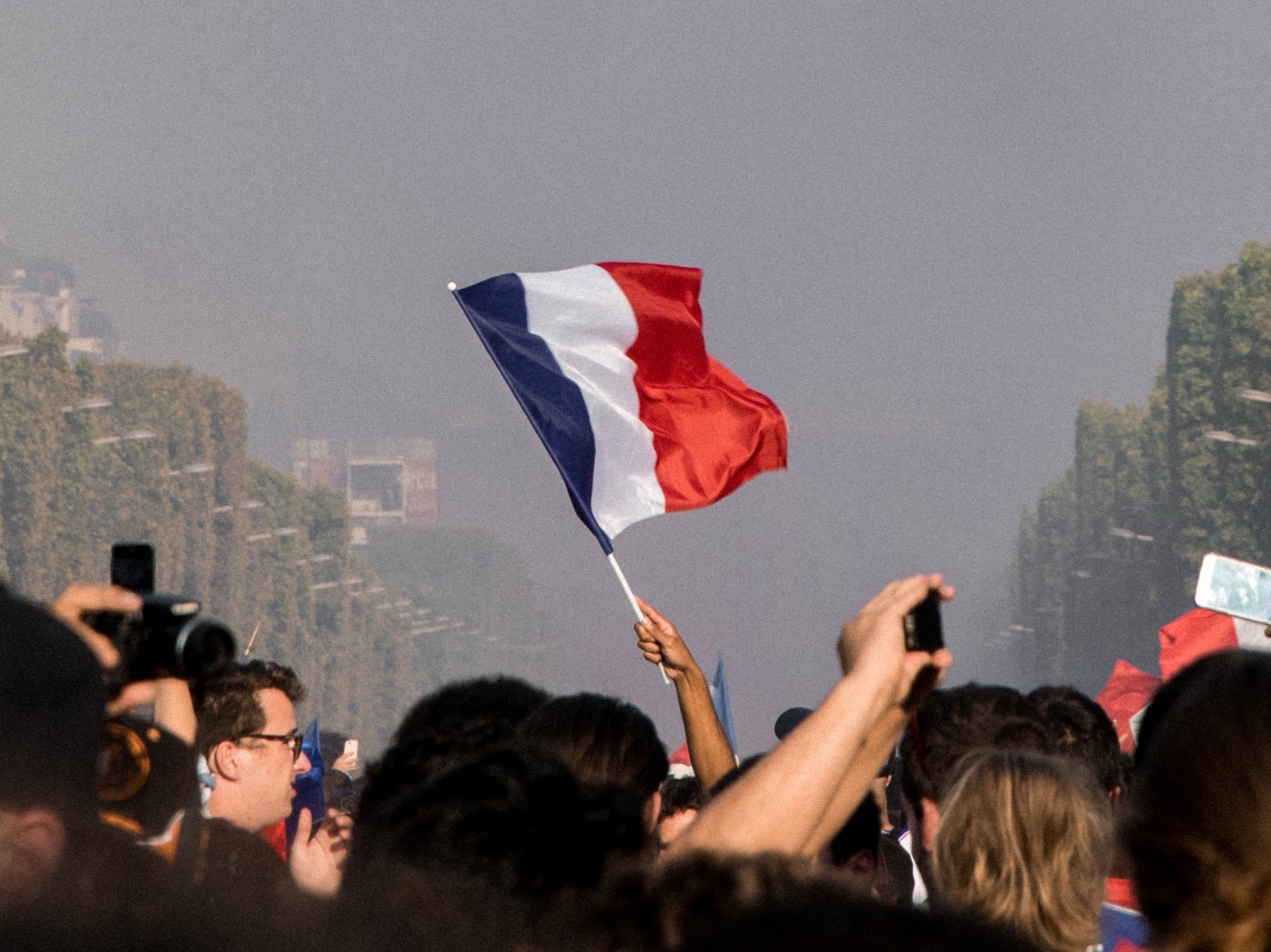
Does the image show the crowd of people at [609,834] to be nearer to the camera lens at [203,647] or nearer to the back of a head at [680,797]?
the camera lens at [203,647]

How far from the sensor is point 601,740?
3.55 metres

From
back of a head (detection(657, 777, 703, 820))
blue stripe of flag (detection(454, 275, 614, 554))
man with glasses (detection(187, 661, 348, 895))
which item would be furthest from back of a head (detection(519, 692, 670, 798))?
blue stripe of flag (detection(454, 275, 614, 554))

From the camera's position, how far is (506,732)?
3.17 m

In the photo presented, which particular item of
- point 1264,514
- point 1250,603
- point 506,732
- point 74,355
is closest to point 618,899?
point 506,732

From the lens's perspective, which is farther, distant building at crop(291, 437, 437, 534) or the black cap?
distant building at crop(291, 437, 437, 534)

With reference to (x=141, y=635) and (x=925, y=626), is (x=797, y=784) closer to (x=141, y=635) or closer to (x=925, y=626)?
(x=925, y=626)

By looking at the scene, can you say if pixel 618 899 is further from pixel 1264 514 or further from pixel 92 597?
pixel 1264 514

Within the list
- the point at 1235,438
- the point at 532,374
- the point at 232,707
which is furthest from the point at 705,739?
the point at 1235,438

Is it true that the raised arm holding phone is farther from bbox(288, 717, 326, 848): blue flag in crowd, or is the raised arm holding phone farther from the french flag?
bbox(288, 717, 326, 848): blue flag in crowd

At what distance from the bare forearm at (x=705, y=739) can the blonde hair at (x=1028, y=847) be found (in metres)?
1.03

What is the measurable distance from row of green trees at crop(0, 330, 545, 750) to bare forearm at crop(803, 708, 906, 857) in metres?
31.2

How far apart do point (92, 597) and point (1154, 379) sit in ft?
198

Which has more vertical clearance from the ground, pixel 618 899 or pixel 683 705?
pixel 618 899

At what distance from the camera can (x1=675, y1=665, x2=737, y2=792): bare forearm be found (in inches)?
163
